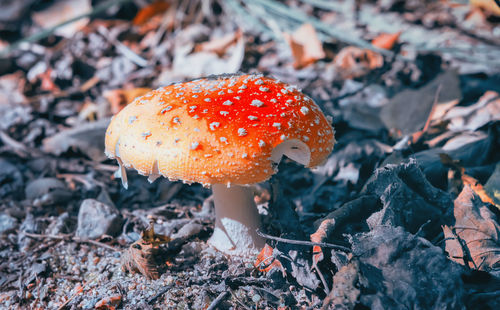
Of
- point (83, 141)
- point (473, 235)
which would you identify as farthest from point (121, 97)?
point (473, 235)

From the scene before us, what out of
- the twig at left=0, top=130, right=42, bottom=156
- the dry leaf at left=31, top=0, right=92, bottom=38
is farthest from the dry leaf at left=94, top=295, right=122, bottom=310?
the dry leaf at left=31, top=0, right=92, bottom=38

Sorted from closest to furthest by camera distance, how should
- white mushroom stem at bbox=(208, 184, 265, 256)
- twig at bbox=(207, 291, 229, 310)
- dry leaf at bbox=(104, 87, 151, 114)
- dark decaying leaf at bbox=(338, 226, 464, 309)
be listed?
1. dark decaying leaf at bbox=(338, 226, 464, 309)
2. twig at bbox=(207, 291, 229, 310)
3. white mushroom stem at bbox=(208, 184, 265, 256)
4. dry leaf at bbox=(104, 87, 151, 114)

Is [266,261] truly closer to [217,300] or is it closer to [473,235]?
[217,300]

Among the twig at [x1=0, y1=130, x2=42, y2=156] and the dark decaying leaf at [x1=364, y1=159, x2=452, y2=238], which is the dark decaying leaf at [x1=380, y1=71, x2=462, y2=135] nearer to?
the dark decaying leaf at [x1=364, y1=159, x2=452, y2=238]

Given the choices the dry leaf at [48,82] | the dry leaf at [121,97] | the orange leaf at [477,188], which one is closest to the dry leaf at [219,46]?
the dry leaf at [121,97]

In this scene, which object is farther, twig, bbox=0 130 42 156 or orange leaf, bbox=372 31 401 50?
orange leaf, bbox=372 31 401 50

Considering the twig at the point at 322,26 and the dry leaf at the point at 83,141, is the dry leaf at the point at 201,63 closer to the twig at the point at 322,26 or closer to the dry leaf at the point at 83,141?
the twig at the point at 322,26
